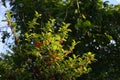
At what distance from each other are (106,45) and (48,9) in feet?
9.94

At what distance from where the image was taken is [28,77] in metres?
10.9

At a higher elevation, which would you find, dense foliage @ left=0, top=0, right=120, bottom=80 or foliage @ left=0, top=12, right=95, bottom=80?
dense foliage @ left=0, top=0, right=120, bottom=80

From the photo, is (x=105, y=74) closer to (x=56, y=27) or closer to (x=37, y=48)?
(x=56, y=27)

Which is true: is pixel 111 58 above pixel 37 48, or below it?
above

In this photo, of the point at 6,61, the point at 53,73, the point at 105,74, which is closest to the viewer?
the point at 53,73

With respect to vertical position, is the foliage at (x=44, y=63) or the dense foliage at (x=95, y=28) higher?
the dense foliage at (x=95, y=28)

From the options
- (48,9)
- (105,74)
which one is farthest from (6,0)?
(105,74)

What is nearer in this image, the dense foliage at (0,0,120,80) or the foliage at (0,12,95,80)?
the foliage at (0,12,95,80)

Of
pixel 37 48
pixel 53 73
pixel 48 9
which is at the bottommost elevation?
pixel 53 73

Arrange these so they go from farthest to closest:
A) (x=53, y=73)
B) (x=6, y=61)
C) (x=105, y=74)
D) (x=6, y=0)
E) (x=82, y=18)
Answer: (x=6, y=0), (x=82, y=18), (x=105, y=74), (x=6, y=61), (x=53, y=73)

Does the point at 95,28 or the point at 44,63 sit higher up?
the point at 95,28

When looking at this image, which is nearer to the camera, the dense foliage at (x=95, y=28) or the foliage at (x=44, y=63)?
the foliage at (x=44, y=63)

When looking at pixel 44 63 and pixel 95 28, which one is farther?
pixel 95 28

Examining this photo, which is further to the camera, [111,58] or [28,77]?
[111,58]
